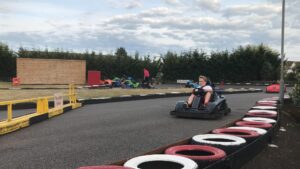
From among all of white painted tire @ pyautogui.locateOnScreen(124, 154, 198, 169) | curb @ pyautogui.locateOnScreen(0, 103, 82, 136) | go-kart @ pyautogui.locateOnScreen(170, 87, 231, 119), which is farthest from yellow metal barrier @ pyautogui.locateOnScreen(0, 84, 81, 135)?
white painted tire @ pyautogui.locateOnScreen(124, 154, 198, 169)

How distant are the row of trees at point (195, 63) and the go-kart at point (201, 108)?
23.1 meters

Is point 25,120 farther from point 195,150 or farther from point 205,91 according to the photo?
point 195,150

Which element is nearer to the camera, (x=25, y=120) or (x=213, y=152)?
(x=213, y=152)

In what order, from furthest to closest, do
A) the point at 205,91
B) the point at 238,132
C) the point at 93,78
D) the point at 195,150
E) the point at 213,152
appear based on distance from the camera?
the point at 93,78 → the point at 205,91 → the point at 238,132 → the point at 195,150 → the point at 213,152

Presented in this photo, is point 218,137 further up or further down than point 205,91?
further down

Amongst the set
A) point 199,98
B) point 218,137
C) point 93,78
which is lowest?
point 218,137

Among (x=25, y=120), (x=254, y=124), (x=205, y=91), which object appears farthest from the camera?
(x=205, y=91)

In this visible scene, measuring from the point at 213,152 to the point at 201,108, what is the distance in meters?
5.17

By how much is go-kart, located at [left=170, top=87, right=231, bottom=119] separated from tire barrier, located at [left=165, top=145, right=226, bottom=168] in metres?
4.57

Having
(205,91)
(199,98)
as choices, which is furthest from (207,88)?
(199,98)

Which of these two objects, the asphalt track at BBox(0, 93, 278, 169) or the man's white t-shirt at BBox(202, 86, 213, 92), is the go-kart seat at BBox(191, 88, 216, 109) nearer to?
the man's white t-shirt at BBox(202, 86, 213, 92)

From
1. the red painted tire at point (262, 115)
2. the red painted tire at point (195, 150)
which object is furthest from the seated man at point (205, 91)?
the red painted tire at point (195, 150)

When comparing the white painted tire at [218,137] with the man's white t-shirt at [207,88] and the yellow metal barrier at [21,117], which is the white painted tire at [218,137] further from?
the man's white t-shirt at [207,88]

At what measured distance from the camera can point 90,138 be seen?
6.35m
